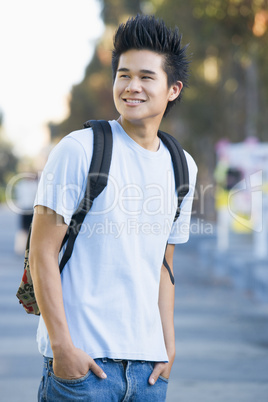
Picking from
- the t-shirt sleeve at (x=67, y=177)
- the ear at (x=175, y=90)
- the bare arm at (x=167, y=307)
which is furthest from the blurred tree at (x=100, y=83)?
the t-shirt sleeve at (x=67, y=177)

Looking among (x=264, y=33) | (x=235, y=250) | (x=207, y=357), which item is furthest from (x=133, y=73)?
(x=235, y=250)

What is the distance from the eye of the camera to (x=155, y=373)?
2.46 m

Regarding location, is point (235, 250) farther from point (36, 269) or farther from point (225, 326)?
point (36, 269)

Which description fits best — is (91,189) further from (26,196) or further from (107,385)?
(26,196)

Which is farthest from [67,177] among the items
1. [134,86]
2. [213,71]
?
[213,71]

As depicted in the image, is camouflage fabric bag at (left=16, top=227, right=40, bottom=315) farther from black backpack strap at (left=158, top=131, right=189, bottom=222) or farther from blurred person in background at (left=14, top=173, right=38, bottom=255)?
blurred person in background at (left=14, top=173, right=38, bottom=255)

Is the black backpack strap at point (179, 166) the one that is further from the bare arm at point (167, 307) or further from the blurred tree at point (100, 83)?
the blurred tree at point (100, 83)

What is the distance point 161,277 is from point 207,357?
4158 millimetres

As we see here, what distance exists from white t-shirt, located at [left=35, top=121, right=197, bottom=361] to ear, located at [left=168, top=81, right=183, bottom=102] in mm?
240

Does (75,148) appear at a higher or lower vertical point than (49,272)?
higher

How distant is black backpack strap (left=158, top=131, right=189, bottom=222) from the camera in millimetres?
2596

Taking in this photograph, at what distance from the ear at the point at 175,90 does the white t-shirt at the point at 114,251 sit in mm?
240

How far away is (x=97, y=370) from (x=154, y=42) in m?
1.04

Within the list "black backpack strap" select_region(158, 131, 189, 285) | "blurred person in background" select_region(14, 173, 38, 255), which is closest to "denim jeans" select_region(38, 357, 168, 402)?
"black backpack strap" select_region(158, 131, 189, 285)
